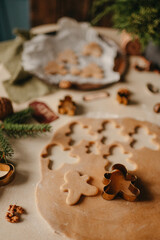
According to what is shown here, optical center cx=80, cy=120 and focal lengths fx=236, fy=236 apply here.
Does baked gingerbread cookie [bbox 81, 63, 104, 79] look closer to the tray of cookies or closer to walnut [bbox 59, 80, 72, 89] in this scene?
the tray of cookies

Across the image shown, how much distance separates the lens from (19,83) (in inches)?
43.9

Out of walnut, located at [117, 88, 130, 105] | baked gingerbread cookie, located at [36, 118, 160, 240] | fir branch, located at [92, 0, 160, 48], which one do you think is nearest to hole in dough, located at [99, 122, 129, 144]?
baked gingerbread cookie, located at [36, 118, 160, 240]

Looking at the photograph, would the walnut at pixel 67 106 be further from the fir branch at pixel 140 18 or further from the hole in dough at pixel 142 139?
the fir branch at pixel 140 18

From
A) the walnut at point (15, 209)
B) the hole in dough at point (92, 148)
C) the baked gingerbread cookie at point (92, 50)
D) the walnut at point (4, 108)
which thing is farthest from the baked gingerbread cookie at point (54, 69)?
the walnut at point (15, 209)

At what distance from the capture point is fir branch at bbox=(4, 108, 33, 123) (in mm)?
880

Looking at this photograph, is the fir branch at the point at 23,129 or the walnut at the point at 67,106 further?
the walnut at the point at 67,106

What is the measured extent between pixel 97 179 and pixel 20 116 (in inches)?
15.3

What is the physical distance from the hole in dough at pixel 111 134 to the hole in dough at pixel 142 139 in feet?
0.13

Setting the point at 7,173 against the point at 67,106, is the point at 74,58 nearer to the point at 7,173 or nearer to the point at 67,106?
the point at 67,106

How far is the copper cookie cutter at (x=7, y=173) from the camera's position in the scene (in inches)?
28.0

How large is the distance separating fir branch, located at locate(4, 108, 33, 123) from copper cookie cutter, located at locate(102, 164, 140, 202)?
0.40 meters

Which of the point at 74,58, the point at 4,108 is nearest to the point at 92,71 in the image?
the point at 74,58

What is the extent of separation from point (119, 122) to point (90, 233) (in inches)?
18.0

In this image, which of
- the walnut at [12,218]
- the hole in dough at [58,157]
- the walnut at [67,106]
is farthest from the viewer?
the walnut at [67,106]
